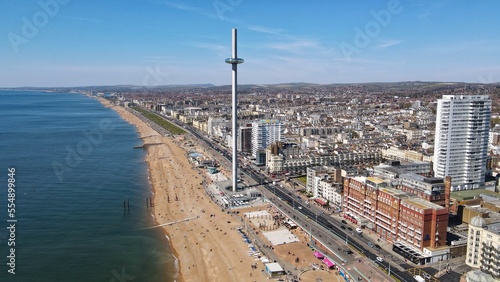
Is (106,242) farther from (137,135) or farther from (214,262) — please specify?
(137,135)

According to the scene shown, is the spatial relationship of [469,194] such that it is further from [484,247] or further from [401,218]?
[484,247]

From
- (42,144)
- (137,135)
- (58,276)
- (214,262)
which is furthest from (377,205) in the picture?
(137,135)

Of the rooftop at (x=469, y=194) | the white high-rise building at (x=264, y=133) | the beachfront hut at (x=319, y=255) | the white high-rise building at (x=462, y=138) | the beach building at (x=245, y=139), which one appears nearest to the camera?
the beachfront hut at (x=319, y=255)

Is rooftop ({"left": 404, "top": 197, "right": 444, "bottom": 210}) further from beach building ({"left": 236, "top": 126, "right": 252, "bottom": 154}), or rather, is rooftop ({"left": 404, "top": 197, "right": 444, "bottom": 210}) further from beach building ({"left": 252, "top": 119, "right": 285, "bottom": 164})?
beach building ({"left": 236, "top": 126, "right": 252, "bottom": 154})

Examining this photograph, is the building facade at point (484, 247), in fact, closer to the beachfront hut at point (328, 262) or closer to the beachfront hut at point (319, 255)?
the beachfront hut at point (328, 262)

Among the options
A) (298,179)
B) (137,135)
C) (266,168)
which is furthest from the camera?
(137,135)

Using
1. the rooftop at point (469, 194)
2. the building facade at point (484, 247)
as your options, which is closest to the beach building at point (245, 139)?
the rooftop at point (469, 194)

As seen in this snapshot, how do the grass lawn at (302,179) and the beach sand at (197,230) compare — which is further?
the grass lawn at (302,179)
